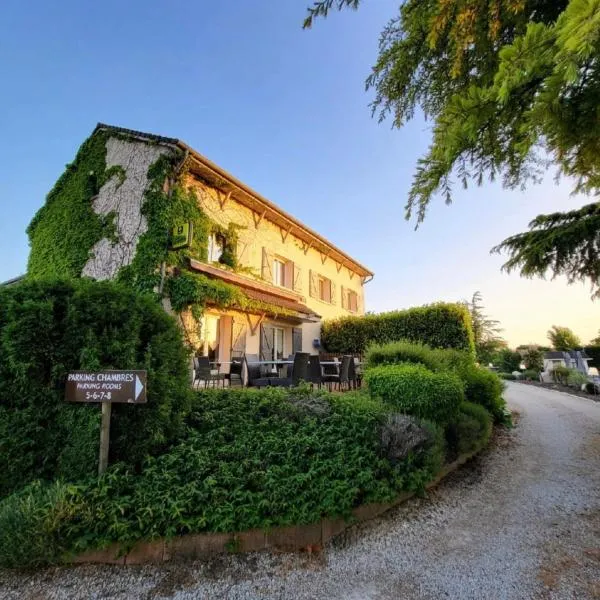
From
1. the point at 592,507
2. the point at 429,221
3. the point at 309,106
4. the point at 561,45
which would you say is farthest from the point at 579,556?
the point at 309,106

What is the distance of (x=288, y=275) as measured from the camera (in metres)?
14.9

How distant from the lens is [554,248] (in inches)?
222

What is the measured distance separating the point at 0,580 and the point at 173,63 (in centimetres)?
1012

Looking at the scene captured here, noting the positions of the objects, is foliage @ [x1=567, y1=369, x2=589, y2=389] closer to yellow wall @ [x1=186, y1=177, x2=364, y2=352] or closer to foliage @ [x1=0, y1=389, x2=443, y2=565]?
yellow wall @ [x1=186, y1=177, x2=364, y2=352]

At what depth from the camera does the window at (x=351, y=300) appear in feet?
63.6

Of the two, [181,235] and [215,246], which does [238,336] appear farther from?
[181,235]

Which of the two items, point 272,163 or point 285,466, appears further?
point 272,163

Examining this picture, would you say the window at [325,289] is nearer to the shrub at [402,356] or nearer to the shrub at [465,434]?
the shrub at [402,356]

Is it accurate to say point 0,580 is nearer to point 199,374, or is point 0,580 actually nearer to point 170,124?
point 199,374

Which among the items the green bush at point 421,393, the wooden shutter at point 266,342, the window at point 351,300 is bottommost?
the green bush at point 421,393

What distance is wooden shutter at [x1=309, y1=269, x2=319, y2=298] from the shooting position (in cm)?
1623

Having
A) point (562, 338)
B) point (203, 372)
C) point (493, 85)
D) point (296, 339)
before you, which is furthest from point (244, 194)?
point (562, 338)

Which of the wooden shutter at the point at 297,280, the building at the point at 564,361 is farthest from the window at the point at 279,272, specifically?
the building at the point at 564,361

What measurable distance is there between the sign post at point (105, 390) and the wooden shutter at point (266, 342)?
919cm
